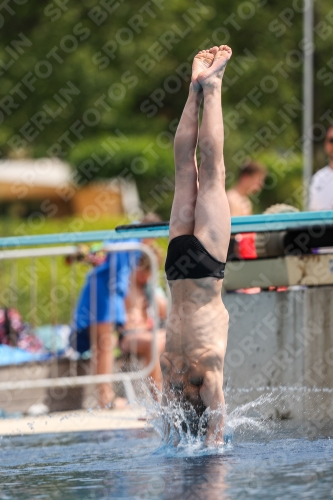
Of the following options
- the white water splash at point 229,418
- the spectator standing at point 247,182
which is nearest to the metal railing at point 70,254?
the spectator standing at point 247,182

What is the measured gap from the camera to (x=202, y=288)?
518 cm

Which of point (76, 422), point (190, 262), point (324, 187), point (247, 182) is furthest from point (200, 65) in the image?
point (247, 182)

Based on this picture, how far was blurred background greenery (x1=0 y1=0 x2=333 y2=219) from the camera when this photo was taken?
26781mm

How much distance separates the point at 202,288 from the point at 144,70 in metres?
23.2

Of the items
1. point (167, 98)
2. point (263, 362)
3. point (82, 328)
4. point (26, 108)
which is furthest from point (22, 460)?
point (167, 98)

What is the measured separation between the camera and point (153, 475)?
169 inches

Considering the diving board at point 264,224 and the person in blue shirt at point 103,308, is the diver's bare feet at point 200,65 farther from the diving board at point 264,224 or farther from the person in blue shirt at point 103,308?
the person in blue shirt at point 103,308

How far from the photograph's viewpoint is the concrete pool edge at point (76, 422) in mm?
7078

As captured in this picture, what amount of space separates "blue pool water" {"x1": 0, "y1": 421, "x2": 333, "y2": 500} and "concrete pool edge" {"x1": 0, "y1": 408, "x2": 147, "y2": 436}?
0.71 m

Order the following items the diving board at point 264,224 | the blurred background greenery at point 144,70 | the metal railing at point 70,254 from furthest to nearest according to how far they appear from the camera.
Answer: the blurred background greenery at point 144,70
the metal railing at point 70,254
the diving board at point 264,224

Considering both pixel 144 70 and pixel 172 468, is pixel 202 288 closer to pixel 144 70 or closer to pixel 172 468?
pixel 172 468

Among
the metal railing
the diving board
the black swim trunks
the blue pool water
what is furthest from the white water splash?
the metal railing

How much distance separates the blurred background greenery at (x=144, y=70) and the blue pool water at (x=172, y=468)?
2078cm

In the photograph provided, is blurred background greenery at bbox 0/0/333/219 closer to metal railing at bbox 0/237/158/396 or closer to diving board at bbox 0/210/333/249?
metal railing at bbox 0/237/158/396
